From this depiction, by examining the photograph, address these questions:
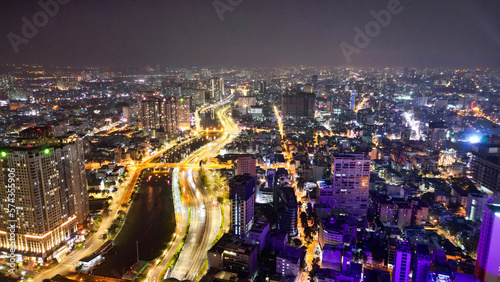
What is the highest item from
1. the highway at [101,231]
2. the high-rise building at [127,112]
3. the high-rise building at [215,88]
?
the high-rise building at [215,88]

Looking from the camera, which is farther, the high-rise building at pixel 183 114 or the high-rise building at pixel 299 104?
the high-rise building at pixel 299 104

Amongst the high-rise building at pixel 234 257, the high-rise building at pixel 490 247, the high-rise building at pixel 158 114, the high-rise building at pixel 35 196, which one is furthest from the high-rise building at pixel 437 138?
the high-rise building at pixel 35 196

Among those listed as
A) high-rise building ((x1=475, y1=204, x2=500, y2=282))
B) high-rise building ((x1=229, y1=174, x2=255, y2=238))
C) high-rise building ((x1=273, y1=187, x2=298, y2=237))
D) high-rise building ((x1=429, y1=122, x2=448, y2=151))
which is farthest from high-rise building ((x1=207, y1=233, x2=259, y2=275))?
high-rise building ((x1=429, y1=122, x2=448, y2=151))

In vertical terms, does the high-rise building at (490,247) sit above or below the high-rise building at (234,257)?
above

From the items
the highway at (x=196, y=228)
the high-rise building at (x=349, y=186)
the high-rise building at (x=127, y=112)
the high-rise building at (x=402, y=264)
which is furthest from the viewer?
the high-rise building at (x=127, y=112)

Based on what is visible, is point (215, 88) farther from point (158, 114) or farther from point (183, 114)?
point (158, 114)

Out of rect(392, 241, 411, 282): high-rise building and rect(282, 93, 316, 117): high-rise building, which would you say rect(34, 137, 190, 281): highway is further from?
rect(282, 93, 316, 117): high-rise building

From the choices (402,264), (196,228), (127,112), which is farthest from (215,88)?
(402,264)

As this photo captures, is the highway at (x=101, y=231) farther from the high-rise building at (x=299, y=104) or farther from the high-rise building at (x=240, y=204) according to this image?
the high-rise building at (x=299, y=104)
